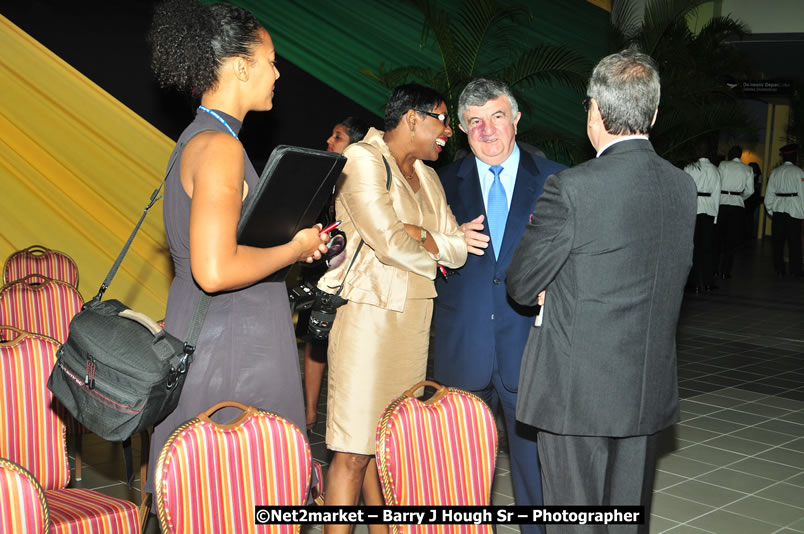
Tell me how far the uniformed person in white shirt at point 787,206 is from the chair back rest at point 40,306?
36.9 feet

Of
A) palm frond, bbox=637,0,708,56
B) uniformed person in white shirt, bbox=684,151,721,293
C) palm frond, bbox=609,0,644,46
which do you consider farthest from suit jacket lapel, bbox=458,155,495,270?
uniformed person in white shirt, bbox=684,151,721,293

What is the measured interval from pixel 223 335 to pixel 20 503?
59 cm

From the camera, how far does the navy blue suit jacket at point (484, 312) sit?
311 centimetres

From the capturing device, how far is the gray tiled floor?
4125 mm

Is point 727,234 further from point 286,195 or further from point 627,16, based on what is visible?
point 286,195

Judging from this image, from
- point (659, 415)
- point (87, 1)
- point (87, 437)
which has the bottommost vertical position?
point (87, 437)

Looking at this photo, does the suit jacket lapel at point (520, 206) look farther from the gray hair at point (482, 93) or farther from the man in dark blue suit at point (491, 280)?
the gray hair at point (482, 93)

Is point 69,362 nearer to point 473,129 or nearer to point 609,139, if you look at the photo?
point 609,139

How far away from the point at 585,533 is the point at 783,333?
7.26 meters

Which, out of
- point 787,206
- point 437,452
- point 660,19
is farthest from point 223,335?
point 787,206

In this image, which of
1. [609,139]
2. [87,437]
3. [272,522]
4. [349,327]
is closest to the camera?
[272,522]

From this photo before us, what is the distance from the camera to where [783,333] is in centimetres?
878

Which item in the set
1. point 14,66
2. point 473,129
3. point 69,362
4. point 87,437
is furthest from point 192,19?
point 14,66

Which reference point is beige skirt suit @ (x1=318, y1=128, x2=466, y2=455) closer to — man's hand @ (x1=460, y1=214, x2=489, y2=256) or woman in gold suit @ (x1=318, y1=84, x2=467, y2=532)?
woman in gold suit @ (x1=318, y1=84, x2=467, y2=532)
